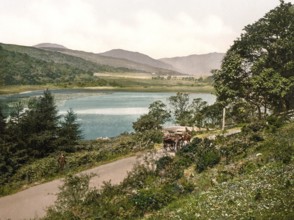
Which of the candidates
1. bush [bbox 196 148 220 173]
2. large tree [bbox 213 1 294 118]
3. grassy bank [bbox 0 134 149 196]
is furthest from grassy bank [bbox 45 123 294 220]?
large tree [bbox 213 1 294 118]

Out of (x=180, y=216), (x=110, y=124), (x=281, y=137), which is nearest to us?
(x=180, y=216)

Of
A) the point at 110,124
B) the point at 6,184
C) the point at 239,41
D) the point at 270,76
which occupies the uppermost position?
the point at 239,41

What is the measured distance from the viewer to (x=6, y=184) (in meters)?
39.3

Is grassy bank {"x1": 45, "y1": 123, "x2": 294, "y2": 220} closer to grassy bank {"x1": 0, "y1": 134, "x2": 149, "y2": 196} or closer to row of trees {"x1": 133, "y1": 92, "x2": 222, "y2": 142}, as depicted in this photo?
grassy bank {"x1": 0, "y1": 134, "x2": 149, "y2": 196}

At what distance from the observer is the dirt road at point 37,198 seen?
31.0 m

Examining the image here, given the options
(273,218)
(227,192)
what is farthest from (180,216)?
(273,218)

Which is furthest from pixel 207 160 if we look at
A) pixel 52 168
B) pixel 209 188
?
pixel 52 168

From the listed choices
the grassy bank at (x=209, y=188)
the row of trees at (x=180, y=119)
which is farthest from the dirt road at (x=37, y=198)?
the row of trees at (x=180, y=119)

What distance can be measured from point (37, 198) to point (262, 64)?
38210 mm

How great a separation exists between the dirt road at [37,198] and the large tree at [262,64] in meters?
23.9

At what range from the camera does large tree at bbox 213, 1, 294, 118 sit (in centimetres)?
5609

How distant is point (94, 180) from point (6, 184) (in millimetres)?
8969

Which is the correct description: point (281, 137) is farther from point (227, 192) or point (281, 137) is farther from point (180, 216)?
point (180, 216)

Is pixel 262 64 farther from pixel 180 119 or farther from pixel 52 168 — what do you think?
pixel 180 119
